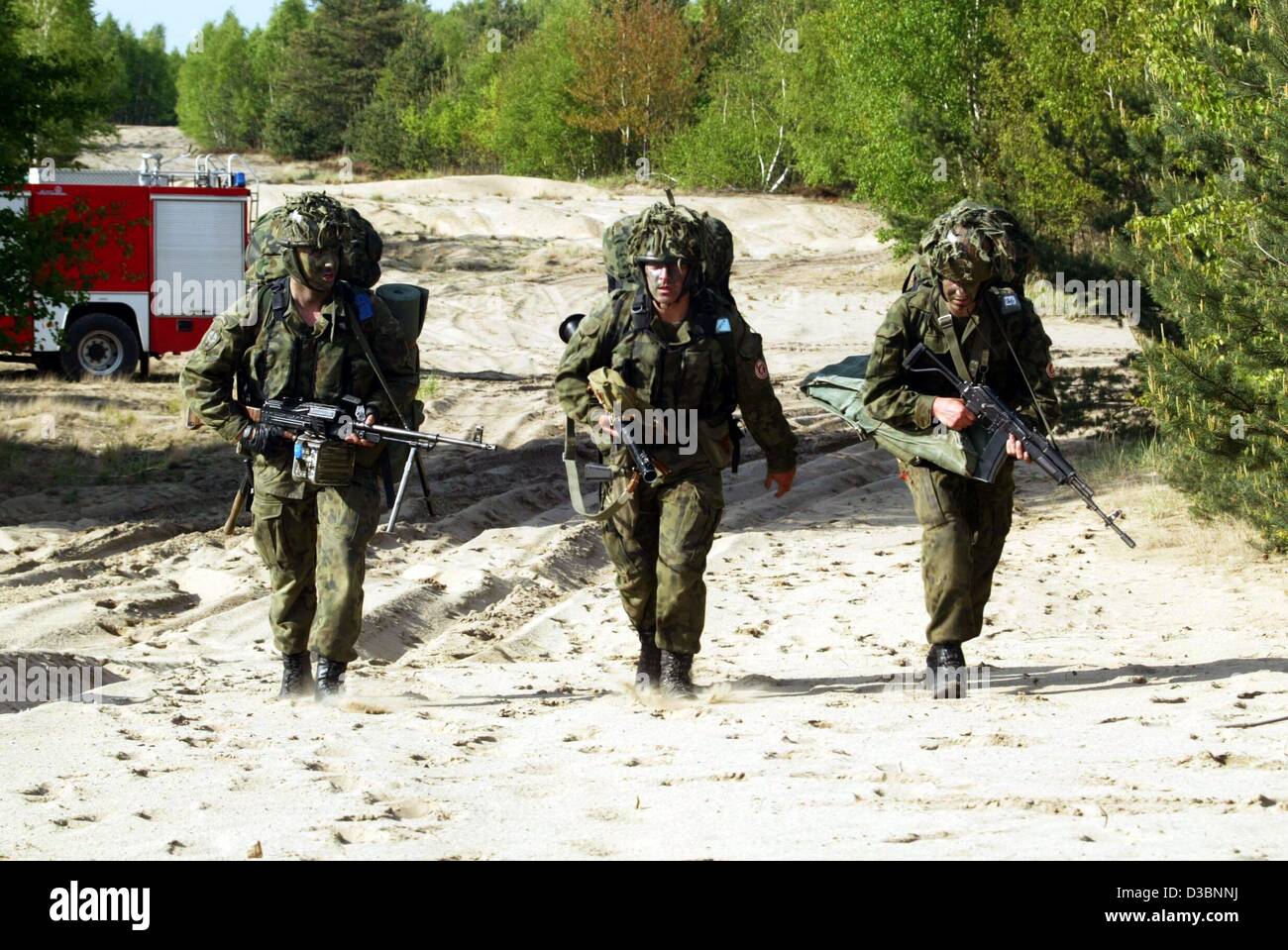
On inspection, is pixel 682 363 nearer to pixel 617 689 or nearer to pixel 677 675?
pixel 677 675

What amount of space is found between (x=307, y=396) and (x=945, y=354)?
2.57m

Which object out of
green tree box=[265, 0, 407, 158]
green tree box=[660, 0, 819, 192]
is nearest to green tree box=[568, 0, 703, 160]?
green tree box=[660, 0, 819, 192]

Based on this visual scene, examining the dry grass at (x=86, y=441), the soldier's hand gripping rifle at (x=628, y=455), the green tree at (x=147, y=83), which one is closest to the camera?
the soldier's hand gripping rifle at (x=628, y=455)

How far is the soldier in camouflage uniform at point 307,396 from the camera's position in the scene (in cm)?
633

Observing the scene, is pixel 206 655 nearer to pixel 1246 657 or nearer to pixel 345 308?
pixel 345 308

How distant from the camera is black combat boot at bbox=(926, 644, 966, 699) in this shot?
6352 millimetres

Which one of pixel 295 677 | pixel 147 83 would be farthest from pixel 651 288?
pixel 147 83

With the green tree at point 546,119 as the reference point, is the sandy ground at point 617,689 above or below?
below

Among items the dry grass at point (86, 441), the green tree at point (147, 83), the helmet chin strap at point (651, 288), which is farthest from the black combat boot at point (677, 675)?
the green tree at point (147, 83)

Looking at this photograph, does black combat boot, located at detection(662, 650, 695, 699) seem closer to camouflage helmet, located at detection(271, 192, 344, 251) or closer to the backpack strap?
the backpack strap

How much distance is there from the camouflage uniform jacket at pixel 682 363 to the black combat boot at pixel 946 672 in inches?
42.1

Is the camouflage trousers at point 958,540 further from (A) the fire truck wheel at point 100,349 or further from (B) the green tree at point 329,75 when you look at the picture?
(B) the green tree at point 329,75

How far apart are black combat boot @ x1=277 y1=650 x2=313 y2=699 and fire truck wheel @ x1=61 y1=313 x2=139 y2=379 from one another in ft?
43.2

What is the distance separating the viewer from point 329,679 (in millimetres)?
6484
